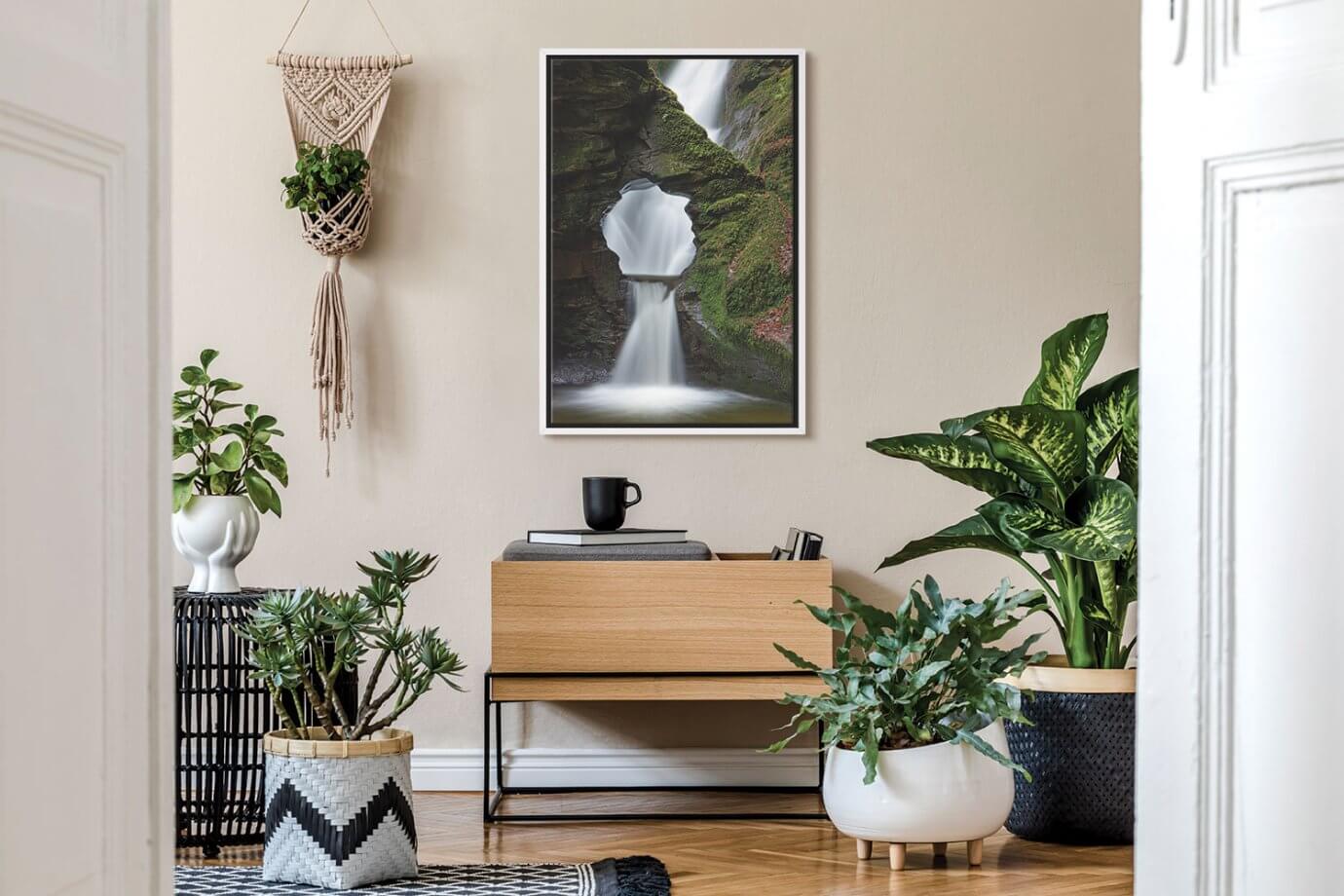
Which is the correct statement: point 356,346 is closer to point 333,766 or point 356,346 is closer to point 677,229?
point 677,229

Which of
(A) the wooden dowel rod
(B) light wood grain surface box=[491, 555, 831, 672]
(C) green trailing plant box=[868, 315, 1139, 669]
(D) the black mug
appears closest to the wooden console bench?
(B) light wood grain surface box=[491, 555, 831, 672]

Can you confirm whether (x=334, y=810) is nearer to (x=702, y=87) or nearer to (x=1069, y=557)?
(x=1069, y=557)

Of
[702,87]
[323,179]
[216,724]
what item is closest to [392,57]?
[323,179]

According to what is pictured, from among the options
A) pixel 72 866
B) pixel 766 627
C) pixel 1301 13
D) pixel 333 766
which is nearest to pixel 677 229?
pixel 766 627

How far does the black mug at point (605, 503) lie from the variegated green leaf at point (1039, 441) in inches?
32.7

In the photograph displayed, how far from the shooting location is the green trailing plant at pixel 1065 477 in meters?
2.50

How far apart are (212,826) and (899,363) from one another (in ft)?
5.98

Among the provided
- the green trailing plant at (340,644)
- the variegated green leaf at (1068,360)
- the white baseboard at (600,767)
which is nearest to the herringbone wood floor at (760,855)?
the white baseboard at (600,767)

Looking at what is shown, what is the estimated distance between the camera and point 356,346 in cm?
323

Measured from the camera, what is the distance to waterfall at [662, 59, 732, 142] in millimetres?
3238

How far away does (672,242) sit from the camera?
3248 mm

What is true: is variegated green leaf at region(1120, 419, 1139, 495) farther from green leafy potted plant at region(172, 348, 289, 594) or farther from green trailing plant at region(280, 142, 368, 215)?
green trailing plant at region(280, 142, 368, 215)

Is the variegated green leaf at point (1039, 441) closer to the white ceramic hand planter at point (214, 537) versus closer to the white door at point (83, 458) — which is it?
the white ceramic hand planter at point (214, 537)

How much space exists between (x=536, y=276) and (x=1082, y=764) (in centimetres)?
164
